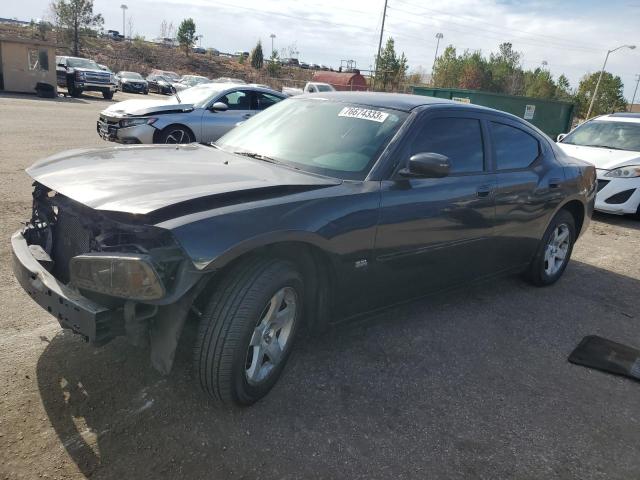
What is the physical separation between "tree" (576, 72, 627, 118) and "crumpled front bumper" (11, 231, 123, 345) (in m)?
58.4

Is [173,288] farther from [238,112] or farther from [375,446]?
[238,112]

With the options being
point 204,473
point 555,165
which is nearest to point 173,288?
point 204,473

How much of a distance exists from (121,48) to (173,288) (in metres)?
72.7

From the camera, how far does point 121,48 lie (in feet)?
217

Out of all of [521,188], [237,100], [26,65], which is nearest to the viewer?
[521,188]

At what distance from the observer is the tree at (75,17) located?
50.4 m

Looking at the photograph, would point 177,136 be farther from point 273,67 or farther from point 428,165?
point 273,67

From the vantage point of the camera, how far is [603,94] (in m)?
53.8

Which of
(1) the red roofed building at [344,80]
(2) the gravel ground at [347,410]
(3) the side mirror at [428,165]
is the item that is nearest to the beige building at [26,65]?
(1) the red roofed building at [344,80]

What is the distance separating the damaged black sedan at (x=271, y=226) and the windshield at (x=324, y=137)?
0.01 meters

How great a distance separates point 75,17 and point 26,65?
30157 mm

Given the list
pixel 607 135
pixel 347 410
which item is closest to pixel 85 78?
pixel 607 135

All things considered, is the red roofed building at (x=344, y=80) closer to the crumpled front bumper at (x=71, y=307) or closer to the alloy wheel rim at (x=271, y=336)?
the alloy wheel rim at (x=271, y=336)

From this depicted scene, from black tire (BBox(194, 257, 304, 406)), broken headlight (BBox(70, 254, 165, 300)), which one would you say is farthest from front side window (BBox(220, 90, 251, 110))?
broken headlight (BBox(70, 254, 165, 300))
